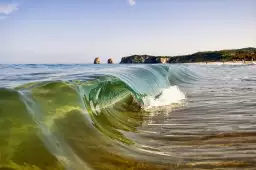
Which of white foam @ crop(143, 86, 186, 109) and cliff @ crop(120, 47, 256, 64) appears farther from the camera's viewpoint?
cliff @ crop(120, 47, 256, 64)

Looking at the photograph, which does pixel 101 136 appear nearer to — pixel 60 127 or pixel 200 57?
pixel 60 127

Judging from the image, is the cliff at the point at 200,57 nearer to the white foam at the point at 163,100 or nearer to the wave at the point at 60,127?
the white foam at the point at 163,100

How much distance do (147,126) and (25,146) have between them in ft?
9.55

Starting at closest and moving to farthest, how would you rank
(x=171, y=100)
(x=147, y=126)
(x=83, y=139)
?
1. (x=83, y=139)
2. (x=147, y=126)
3. (x=171, y=100)

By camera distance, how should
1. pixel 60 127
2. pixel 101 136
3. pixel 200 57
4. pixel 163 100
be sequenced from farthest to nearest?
pixel 200 57
pixel 163 100
pixel 101 136
pixel 60 127

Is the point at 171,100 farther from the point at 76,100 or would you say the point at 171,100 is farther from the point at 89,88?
the point at 76,100

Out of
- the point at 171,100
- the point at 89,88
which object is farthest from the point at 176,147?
the point at 171,100

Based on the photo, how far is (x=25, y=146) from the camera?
9.18 ft

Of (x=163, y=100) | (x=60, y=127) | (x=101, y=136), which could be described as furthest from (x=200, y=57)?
(x=60, y=127)

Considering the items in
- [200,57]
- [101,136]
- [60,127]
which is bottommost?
[101,136]

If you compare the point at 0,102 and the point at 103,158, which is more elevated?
the point at 0,102

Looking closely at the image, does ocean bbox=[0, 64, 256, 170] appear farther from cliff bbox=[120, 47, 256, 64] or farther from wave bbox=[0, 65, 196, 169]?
cliff bbox=[120, 47, 256, 64]

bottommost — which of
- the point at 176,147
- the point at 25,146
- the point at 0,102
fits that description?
the point at 176,147

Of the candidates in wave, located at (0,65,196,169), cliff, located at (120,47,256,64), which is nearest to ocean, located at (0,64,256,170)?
wave, located at (0,65,196,169)
